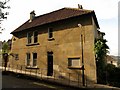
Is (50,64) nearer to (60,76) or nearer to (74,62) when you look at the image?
(60,76)

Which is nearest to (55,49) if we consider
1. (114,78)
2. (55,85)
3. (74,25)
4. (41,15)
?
(74,25)

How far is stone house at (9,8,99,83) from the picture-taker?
60.6ft

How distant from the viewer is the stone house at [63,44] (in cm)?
1847

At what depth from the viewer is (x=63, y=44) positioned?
20719 mm

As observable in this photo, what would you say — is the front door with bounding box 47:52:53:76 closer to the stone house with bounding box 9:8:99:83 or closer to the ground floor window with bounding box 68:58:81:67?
the stone house with bounding box 9:8:99:83

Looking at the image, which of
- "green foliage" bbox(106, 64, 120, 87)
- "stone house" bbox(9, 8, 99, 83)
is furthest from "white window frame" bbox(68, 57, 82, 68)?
"green foliage" bbox(106, 64, 120, 87)

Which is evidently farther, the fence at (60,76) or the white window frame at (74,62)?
the white window frame at (74,62)

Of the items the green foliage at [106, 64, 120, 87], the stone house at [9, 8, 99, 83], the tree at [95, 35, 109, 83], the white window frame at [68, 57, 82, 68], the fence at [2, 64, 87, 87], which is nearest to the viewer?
the green foliage at [106, 64, 120, 87]

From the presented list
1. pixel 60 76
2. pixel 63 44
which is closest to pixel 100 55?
pixel 63 44

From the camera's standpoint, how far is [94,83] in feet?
57.1

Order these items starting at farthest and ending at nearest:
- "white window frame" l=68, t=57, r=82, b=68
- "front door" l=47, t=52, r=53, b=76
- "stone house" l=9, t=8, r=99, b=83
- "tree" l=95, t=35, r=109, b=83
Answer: "front door" l=47, t=52, r=53, b=76
"white window frame" l=68, t=57, r=82, b=68
"stone house" l=9, t=8, r=99, b=83
"tree" l=95, t=35, r=109, b=83

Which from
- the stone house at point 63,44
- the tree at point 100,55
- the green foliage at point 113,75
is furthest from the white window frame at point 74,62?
the green foliage at point 113,75

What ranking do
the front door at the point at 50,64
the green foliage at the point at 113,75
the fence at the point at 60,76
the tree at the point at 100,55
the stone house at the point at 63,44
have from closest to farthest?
1. the green foliage at the point at 113,75
2. the tree at the point at 100,55
3. the fence at the point at 60,76
4. the stone house at the point at 63,44
5. the front door at the point at 50,64

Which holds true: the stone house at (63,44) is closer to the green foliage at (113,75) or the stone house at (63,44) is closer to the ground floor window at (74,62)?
the ground floor window at (74,62)
